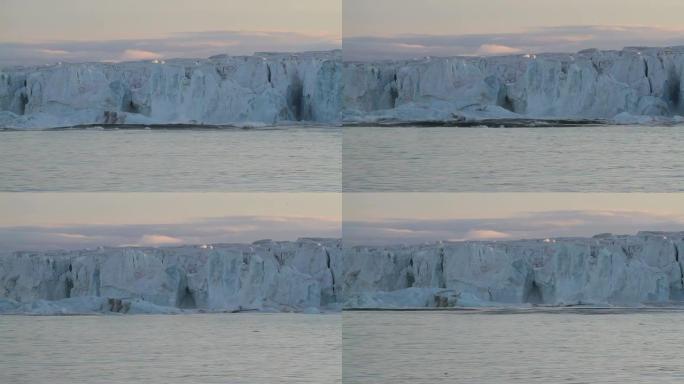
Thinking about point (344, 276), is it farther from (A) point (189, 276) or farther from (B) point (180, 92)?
(B) point (180, 92)

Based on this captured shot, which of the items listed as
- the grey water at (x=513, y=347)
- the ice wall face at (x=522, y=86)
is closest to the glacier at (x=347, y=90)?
the ice wall face at (x=522, y=86)

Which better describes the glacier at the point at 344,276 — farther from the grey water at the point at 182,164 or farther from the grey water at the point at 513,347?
the grey water at the point at 182,164

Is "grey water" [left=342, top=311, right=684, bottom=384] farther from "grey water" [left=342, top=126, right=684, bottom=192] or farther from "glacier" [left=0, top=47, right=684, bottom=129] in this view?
"glacier" [left=0, top=47, right=684, bottom=129]

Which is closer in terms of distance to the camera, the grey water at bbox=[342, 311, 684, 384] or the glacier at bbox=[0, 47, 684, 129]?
the grey water at bbox=[342, 311, 684, 384]

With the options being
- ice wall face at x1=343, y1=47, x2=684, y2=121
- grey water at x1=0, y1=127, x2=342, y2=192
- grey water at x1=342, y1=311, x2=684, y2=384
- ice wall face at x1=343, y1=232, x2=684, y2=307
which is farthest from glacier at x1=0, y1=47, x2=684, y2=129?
grey water at x1=342, y1=311, x2=684, y2=384

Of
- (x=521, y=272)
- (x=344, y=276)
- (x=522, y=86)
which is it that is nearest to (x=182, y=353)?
(x=344, y=276)

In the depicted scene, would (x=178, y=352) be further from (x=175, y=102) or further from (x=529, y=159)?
(x=529, y=159)

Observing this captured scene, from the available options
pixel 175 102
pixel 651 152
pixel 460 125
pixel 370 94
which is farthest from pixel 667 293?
pixel 175 102
